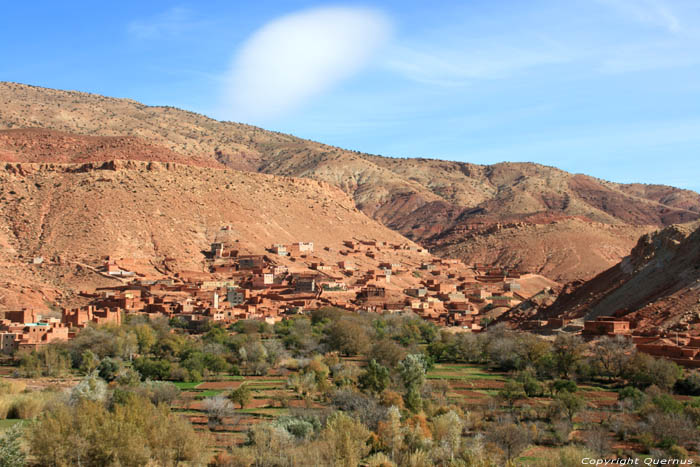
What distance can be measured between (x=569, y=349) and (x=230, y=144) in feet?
378

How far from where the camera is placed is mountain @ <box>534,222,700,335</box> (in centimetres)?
3734

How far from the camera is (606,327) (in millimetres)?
37219

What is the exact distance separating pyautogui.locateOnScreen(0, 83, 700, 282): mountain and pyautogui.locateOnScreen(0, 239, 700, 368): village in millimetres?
18635

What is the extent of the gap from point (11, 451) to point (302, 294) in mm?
39416

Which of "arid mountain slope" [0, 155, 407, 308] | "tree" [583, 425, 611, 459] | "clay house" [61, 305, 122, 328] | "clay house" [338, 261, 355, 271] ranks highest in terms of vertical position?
"arid mountain slope" [0, 155, 407, 308]

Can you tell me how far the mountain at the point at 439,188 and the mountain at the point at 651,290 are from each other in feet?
105

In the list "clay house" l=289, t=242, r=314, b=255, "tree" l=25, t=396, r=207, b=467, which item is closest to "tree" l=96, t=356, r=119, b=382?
"tree" l=25, t=396, r=207, b=467

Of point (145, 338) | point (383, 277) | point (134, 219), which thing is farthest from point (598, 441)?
point (134, 219)

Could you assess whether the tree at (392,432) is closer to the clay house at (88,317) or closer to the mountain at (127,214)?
the clay house at (88,317)

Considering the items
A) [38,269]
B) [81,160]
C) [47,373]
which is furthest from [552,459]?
[81,160]

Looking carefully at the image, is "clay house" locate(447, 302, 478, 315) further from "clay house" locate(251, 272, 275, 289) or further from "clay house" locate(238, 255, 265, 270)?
"clay house" locate(238, 255, 265, 270)

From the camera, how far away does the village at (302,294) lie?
4084 cm

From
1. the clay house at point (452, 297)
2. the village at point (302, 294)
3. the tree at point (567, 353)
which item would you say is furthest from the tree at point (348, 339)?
the clay house at point (452, 297)

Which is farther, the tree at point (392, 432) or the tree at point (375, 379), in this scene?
the tree at point (375, 379)
